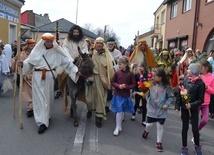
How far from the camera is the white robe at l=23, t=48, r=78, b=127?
212 inches

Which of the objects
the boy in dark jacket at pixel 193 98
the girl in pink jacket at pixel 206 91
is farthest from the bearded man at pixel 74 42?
the boy in dark jacket at pixel 193 98

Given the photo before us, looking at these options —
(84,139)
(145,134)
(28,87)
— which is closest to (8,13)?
(28,87)

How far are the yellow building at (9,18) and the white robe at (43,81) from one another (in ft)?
40.5

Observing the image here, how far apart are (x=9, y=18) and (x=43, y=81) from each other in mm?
15221

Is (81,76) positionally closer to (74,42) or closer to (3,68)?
(74,42)

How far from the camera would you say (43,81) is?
5.47 meters

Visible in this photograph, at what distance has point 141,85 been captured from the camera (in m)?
4.98

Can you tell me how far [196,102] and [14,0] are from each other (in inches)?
709

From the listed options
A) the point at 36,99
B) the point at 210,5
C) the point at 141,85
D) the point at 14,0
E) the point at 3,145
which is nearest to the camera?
the point at 3,145

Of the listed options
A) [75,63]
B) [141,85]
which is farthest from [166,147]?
[75,63]

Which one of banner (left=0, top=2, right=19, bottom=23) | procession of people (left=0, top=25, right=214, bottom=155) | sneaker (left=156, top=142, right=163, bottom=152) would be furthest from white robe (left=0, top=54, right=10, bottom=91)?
banner (left=0, top=2, right=19, bottom=23)

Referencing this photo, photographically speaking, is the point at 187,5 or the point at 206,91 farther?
the point at 187,5

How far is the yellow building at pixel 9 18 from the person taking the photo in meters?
17.6

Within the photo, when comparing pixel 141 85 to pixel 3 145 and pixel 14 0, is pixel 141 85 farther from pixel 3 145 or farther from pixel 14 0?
pixel 14 0
